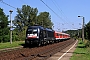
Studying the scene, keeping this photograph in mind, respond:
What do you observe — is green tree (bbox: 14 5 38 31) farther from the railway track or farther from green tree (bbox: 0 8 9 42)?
the railway track

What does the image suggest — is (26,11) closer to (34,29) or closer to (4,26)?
(4,26)

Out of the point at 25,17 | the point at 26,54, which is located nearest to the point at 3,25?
the point at 25,17

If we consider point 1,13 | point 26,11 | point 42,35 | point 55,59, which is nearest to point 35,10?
point 26,11

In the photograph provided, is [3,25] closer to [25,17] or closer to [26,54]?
[25,17]

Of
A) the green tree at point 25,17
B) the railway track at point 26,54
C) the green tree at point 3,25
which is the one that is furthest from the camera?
the green tree at point 25,17

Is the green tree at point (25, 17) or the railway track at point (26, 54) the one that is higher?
the green tree at point (25, 17)

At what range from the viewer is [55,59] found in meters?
17.8

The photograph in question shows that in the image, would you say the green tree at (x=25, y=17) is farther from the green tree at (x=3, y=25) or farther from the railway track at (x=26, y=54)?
the railway track at (x=26, y=54)

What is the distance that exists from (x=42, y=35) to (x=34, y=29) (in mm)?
2257

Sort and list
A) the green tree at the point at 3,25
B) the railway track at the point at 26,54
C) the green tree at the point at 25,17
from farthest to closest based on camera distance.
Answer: the green tree at the point at 25,17
the green tree at the point at 3,25
the railway track at the point at 26,54

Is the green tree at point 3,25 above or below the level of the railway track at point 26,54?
above

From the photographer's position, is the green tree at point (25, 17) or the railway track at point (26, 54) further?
the green tree at point (25, 17)

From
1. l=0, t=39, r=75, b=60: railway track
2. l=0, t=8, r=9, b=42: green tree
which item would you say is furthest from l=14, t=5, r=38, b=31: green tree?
l=0, t=39, r=75, b=60: railway track

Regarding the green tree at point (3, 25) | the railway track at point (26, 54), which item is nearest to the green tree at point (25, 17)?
the green tree at point (3, 25)
